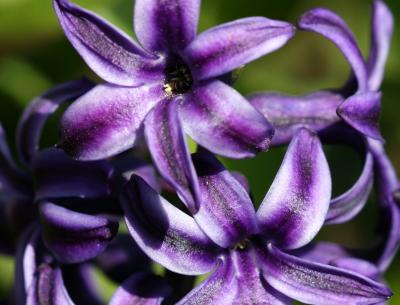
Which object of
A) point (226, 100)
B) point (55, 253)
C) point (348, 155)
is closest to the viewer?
point (226, 100)

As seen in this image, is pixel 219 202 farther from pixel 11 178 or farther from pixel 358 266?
pixel 11 178

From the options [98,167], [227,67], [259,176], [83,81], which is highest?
[227,67]

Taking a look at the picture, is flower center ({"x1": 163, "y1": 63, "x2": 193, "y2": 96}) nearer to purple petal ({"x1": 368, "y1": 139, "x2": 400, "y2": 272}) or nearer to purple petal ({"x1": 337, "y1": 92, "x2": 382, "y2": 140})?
purple petal ({"x1": 337, "y1": 92, "x2": 382, "y2": 140})

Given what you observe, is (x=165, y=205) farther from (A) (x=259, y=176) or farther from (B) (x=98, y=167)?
(A) (x=259, y=176)

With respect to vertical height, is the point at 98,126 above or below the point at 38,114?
above

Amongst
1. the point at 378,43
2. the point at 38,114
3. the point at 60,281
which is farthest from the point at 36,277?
the point at 378,43

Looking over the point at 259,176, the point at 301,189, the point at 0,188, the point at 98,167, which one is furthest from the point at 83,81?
the point at 259,176

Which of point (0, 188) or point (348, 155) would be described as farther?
point (348, 155)
